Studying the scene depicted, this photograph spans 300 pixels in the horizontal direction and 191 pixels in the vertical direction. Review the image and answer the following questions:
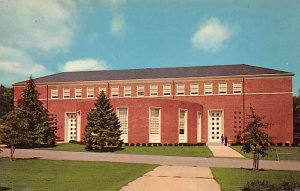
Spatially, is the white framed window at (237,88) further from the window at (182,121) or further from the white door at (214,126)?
the window at (182,121)

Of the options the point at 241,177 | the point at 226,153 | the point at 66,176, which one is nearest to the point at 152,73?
the point at 226,153

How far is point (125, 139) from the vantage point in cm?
3475

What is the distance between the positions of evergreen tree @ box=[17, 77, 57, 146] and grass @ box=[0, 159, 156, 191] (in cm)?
1529

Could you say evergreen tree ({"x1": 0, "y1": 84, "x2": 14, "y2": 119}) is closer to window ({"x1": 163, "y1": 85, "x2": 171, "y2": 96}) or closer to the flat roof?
the flat roof

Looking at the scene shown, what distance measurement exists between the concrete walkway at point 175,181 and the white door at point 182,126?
17.7 metres

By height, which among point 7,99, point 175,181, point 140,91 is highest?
point 140,91

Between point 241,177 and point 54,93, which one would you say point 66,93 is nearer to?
point 54,93

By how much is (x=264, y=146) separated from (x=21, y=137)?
15598 mm

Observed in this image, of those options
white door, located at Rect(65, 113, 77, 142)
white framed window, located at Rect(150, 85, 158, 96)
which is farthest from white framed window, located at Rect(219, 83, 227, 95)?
white door, located at Rect(65, 113, 77, 142)

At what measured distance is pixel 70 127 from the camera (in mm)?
45844

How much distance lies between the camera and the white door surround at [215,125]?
138 feet

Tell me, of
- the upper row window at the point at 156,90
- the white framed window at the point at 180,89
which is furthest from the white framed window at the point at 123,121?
the white framed window at the point at 180,89

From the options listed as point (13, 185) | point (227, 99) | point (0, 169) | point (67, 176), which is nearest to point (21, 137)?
point (0, 169)

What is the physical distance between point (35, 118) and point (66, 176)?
21.2 m
